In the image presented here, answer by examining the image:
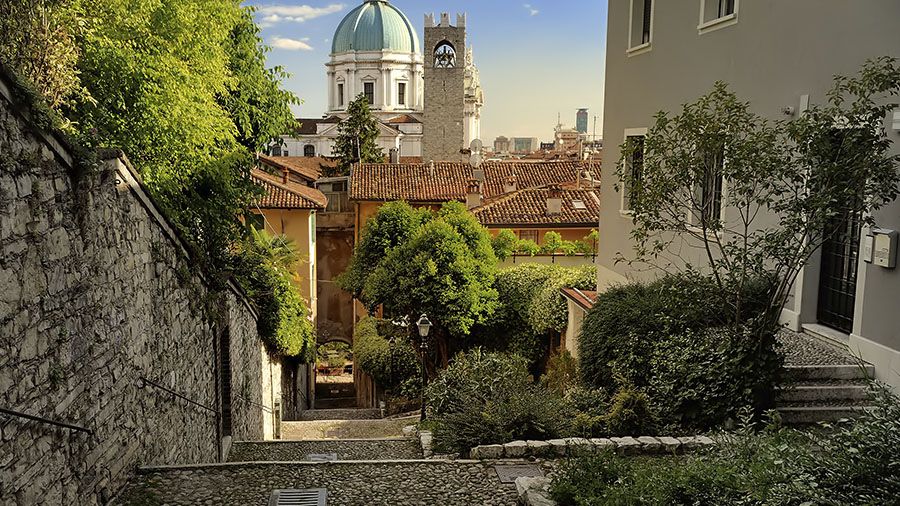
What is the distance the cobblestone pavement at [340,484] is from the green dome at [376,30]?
69.5m

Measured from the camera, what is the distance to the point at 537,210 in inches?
1033

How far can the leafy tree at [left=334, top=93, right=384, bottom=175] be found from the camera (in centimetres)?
4776

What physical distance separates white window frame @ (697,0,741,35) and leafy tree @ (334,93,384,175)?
37.5m

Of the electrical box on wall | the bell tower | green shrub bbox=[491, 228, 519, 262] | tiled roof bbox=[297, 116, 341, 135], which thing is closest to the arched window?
the bell tower

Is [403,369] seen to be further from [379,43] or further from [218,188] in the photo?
[379,43]

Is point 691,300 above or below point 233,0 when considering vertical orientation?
below

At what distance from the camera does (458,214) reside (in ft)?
67.4

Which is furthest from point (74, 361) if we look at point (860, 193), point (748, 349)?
point (860, 193)

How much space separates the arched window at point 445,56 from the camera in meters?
62.7

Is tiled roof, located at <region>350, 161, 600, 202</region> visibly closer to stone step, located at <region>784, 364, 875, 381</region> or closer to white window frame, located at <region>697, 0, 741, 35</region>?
white window frame, located at <region>697, 0, 741, 35</region>

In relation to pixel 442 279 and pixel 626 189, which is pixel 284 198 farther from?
pixel 626 189

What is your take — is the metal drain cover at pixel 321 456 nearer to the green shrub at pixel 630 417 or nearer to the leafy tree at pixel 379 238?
the green shrub at pixel 630 417

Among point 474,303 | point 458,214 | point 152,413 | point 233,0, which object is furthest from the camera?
point 458,214

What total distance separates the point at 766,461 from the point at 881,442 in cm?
88
